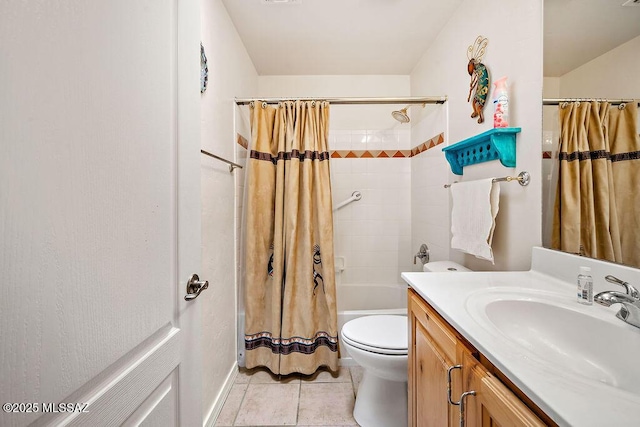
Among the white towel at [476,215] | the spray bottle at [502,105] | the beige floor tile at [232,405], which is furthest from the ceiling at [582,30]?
the beige floor tile at [232,405]

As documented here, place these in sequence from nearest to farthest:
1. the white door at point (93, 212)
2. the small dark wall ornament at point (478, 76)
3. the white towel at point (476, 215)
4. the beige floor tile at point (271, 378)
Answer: the white door at point (93, 212) < the white towel at point (476, 215) < the small dark wall ornament at point (478, 76) < the beige floor tile at point (271, 378)

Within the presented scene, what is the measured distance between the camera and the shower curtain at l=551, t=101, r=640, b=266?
0.73 meters

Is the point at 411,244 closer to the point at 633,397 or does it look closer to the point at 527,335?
the point at 527,335

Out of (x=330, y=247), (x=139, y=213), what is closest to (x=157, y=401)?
(x=139, y=213)

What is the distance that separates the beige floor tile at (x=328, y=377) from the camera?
1.65 meters

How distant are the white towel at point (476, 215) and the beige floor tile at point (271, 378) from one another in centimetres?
130

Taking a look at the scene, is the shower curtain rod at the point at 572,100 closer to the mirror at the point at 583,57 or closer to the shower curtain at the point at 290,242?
the mirror at the point at 583,57

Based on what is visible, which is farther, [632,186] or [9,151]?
[632,186]

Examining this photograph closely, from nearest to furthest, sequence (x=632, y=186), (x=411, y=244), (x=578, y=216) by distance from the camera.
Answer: (x=632, y=186) → (x=578, y=216) → (x=411, y=244)

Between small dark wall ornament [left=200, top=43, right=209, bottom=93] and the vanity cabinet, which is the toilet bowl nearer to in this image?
the vanity cabinet

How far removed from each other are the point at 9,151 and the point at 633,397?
958 mm

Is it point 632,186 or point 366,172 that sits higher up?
point 366,172

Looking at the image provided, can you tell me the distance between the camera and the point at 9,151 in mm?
328

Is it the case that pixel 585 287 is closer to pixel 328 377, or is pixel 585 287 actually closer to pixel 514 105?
pixel 514 105
